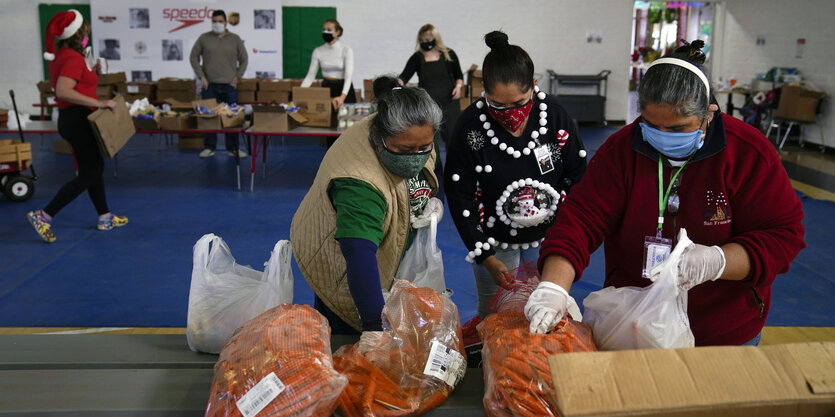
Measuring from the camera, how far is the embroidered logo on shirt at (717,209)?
61.1 inches

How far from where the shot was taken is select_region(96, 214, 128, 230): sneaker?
17.8 ft

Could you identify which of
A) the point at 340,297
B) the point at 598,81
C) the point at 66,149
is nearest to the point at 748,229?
the point at 340,297

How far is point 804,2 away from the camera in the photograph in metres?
10.6

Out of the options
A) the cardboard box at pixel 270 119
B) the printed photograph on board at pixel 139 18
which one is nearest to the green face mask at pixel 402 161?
the cardboard box at pixel 270 119

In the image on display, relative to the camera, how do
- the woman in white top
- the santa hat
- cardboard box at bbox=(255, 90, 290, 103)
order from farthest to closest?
cardboard box at bbox=(255, 90, 290, 103) → the woman in white top → the santa hat

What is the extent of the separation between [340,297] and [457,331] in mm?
408

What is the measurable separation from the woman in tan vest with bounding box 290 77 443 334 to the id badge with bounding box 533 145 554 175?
16.1 inches

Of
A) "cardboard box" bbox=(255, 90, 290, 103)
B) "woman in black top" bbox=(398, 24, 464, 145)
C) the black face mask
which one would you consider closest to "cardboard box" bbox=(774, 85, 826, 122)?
"woman in black top" bbox=(398, 24, 464, 145)

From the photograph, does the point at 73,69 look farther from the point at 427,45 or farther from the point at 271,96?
the point at 271,96

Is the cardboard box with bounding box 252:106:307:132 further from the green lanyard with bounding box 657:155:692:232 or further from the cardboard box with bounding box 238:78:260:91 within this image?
the green lanyard with bounding box 657:155:692:232

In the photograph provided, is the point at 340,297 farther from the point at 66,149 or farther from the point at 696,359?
the point at 66,149

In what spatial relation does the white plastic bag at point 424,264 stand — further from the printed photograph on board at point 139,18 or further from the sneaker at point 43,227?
the printed photograph on board at point 139,18

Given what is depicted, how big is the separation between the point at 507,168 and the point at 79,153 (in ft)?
12.8

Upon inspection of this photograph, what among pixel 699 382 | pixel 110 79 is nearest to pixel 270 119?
pixel 110 79
